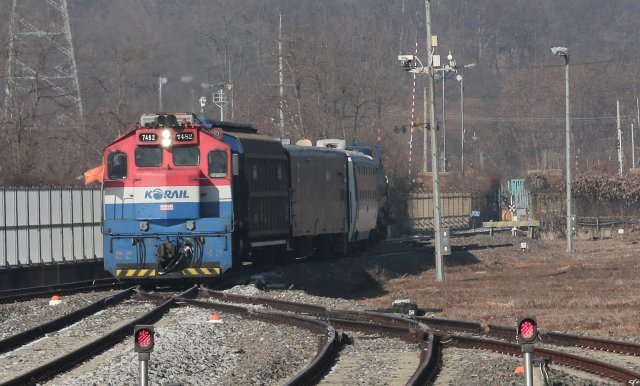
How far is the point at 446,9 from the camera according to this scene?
176750 mm

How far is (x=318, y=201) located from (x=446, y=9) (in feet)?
482

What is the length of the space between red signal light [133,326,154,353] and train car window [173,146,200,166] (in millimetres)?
15955

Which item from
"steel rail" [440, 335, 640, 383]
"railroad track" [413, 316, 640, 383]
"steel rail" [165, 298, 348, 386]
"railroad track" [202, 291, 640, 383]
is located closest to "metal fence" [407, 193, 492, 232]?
"railroad track" [202, 291, 640, 383]

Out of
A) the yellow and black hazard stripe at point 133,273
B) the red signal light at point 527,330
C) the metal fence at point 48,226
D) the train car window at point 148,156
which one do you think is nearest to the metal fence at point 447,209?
the metal fence at point 48,226

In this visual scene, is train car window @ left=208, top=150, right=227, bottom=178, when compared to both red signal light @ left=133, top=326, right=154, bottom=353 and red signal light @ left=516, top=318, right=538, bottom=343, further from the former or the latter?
red signal light @ left=516, top=318, right=538, bottom=343

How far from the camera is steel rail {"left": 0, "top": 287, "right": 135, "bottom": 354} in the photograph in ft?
52.7

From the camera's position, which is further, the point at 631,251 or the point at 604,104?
the point at 604,104

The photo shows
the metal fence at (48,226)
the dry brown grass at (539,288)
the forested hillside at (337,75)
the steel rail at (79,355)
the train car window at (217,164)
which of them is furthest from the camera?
the forested hillside at (337,75)

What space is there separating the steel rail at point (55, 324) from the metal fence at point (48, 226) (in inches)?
207

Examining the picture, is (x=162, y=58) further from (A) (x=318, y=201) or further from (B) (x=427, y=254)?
(B) (x=427, y=254)

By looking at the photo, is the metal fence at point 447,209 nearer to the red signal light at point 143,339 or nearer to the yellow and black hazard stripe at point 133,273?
the yellow and black hazard stripe at point 133,273

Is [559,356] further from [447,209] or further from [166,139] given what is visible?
[447,209]

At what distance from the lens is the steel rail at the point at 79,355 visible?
12.8 meters

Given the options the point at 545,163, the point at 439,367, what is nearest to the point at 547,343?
the point at 439,367
